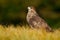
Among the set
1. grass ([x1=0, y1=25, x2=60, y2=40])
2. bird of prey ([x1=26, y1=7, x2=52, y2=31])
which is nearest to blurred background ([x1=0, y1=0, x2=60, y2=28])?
bird of prey ([x1=26, y1=7, x2=52, y2=31])

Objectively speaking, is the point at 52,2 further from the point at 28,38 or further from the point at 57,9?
the point at 28,38

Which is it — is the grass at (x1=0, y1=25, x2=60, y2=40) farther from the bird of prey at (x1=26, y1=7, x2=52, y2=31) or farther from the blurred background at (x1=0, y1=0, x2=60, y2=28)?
the blurred background at (x1=0, y1=0, x2=60, y2=28)

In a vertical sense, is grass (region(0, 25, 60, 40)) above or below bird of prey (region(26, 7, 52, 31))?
below

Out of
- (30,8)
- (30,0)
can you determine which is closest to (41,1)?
(30,0)

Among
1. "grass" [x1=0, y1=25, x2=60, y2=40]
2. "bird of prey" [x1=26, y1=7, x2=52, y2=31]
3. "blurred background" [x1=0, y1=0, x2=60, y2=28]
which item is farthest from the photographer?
"blurred background" [x1=0, y1=0, x2=60, y2=28]

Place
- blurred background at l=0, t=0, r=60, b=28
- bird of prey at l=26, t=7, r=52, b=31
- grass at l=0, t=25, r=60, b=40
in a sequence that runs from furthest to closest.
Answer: blurred background at l=0, t=0, r=60, b=28 → bird of prey at l=26, t=7, r=52, b=31 → grass at l=0, t=25, r=60, b=40

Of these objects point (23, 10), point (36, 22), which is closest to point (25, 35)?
point (36, 22)

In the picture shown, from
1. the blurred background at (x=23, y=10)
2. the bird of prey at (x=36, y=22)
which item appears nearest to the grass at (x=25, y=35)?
the bird of prey at (x=36, y=22)

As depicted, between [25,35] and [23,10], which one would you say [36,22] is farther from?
[23,10]

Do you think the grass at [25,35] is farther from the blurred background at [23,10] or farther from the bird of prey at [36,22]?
the blurred background at [23,10]
